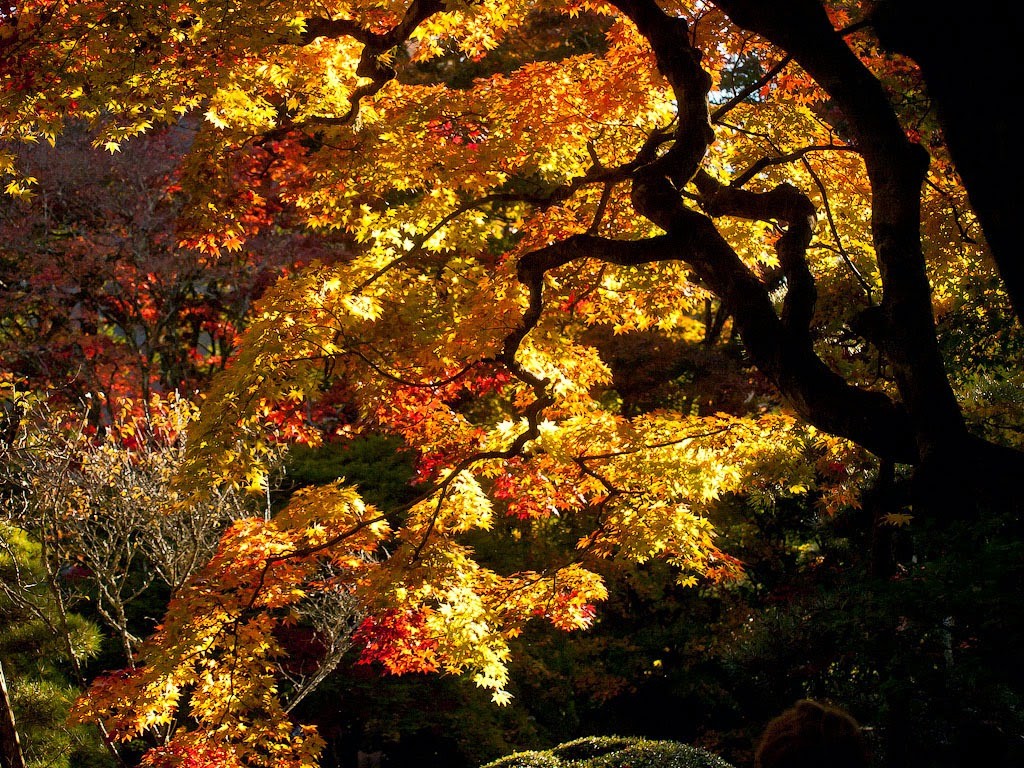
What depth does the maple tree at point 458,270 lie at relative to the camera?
4.96 meters

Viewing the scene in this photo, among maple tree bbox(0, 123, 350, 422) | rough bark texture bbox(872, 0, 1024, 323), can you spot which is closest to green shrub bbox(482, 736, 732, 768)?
rough bark texture bbox(872, 0, 1024, 323)

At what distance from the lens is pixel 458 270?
22.6 ft

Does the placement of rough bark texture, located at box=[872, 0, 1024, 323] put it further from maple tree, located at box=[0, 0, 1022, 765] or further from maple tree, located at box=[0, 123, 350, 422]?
maple tree, located at box=[0, 123, 350, 422]

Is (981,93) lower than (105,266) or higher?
higher

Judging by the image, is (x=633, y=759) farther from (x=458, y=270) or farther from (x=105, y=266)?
(x=105, y=266)

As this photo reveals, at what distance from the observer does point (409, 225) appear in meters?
6.55

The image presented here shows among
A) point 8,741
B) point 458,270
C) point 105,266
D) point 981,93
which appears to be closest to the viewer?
point 981,93

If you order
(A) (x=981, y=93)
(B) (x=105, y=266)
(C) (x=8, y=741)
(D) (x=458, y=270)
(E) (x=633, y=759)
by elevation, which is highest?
(A) (x=981, y=93)

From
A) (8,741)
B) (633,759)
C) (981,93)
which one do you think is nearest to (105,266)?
(8,741)

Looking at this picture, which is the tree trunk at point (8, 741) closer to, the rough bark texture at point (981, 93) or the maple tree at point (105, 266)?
the maple tree at point (105, 266)

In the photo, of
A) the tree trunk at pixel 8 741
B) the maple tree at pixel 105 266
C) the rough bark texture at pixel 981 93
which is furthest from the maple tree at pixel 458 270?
the maple tree at pixel 105 266

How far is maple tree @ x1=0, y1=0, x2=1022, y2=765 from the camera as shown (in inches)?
195

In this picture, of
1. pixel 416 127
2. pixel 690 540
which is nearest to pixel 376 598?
pixel 690 540

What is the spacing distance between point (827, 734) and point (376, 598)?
4207mm
